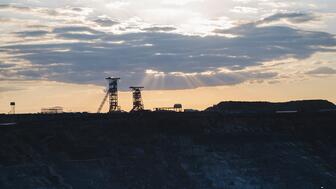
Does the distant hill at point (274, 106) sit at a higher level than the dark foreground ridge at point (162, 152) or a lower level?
higher

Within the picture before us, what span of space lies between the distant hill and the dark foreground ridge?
90.5ft

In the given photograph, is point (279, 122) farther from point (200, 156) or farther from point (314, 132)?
point (200, 156)

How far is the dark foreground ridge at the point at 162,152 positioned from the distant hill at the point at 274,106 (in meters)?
27.6

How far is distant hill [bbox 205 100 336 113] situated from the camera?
15138cm

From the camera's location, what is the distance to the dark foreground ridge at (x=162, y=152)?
3438 inches

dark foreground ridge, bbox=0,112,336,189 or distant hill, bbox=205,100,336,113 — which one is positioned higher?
distant hill, bbox=205,100,336,113

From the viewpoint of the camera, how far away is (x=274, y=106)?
15962cm

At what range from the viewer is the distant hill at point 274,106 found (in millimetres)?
151375

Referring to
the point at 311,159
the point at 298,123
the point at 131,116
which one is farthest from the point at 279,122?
the point at 131,116

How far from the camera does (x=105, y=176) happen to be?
290ft

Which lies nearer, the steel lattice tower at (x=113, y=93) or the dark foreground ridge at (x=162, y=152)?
the dark foreground ridge at (x=162, y=152)

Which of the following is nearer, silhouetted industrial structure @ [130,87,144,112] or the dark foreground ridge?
the dark foreground ridge

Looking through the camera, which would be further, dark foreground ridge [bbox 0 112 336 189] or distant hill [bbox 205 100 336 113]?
distant hill [bbox 205 100 336 113]

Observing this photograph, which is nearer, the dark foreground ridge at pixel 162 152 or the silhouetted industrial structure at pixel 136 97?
the dark foreground ridge at pixel 162 152
